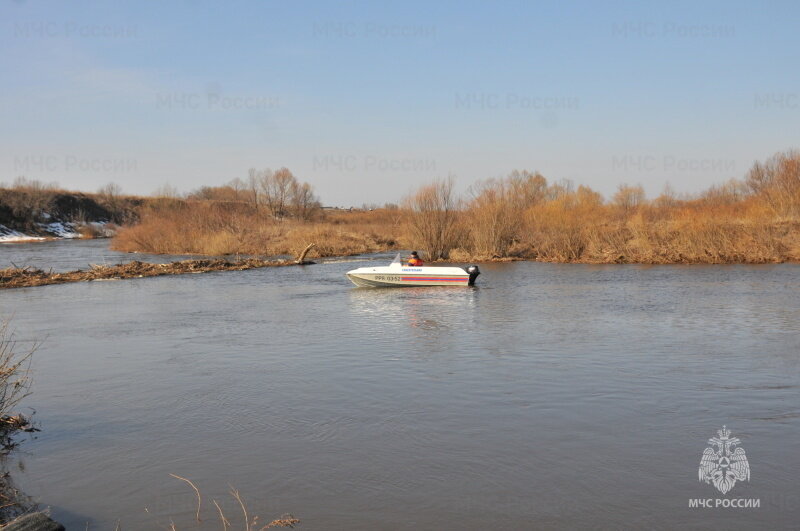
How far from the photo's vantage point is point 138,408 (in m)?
9.83

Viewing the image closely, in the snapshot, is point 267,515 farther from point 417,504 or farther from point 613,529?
point 613,529

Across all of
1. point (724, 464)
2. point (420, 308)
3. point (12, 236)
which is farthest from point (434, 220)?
point (12, 236)

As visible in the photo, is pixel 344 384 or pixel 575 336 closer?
pixel 344 384

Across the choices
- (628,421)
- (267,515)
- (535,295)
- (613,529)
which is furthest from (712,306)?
(267,515)

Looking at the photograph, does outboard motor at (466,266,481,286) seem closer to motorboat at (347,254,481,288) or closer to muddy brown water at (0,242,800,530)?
motorboat at (347,254,481,288)

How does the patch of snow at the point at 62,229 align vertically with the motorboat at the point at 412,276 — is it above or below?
above

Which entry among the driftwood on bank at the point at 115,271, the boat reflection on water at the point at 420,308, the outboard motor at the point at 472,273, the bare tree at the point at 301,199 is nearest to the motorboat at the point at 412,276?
the outboard motor at the point at 472,273

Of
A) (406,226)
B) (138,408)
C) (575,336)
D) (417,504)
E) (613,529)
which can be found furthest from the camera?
(406,226)

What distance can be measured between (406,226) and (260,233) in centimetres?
1286

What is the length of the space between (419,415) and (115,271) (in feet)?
88.7

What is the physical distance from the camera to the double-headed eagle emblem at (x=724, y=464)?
695cm

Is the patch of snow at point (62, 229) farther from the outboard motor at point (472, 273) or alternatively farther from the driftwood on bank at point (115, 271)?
the outboard motor at point (472, 273)

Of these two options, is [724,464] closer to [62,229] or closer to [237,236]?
[237,236]

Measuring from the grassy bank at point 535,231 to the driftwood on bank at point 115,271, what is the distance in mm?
8516
